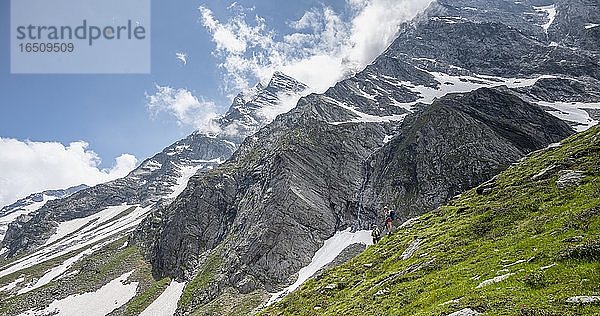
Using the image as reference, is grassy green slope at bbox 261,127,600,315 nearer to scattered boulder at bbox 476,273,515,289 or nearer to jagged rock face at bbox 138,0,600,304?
scattered boulder at bbox 476,273,515,289

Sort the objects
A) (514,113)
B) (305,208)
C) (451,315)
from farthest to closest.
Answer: (514,113)
(305,208)
(451,315)

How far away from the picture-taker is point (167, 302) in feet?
325

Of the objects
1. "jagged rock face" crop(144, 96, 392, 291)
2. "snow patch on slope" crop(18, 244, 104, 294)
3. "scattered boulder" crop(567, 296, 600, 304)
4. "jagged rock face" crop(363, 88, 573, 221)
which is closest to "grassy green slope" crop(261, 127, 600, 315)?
"scattered boulder" crop(567, 296, 600, 304)

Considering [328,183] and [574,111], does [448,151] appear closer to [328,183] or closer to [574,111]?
[328,183]

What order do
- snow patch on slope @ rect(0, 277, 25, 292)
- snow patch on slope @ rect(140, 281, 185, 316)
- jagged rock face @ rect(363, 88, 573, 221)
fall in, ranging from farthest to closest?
snow patch on slope @ rect(0, 277, 25, 292) → snow patch on slope @ rect(140, 281, 185, 316) → jagged rock face @ rect(363, 88, 573, 221)

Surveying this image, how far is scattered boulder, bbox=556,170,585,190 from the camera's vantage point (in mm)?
33969

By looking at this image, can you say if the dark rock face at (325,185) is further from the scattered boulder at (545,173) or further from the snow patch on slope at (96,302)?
the scattered boulder at (545,173)

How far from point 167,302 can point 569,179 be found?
8861 cm

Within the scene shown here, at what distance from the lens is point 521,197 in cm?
3631

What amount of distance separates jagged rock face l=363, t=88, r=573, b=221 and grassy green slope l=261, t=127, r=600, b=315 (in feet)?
147

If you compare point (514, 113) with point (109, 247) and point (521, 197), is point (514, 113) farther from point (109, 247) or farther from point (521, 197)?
point (109, 247)

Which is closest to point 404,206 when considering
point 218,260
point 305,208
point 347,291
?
point 305,208

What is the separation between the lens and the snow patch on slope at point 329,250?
269 ft

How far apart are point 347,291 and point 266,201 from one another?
2771 inches
